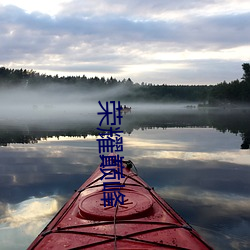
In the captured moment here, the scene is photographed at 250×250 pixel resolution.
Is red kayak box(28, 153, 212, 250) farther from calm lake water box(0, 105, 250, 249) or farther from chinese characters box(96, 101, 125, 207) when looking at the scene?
calm lake water box(0, 105, 250, 249)

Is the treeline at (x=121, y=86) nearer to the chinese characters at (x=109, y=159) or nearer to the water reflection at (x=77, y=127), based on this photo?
the water reflection at (x=77, y=127)

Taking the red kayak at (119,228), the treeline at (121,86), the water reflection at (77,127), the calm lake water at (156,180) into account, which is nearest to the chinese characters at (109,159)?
the red kayak at (119,228)

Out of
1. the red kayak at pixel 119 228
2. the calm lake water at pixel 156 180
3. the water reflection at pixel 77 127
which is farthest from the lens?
the water reflection at pixel 77 127

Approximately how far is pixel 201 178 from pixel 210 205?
304 centimetres

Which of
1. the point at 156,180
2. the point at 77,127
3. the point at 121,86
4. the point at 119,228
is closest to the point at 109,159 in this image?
the point at 119,228

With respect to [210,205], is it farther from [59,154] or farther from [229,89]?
[229,89]

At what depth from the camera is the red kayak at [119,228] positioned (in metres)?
4.37

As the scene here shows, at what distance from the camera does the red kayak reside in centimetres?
437

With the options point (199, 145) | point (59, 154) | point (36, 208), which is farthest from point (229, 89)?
point (36, 208)

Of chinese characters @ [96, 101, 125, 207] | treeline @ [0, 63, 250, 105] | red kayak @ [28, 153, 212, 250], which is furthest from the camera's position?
treeline @ [0, 63, 250, 105]

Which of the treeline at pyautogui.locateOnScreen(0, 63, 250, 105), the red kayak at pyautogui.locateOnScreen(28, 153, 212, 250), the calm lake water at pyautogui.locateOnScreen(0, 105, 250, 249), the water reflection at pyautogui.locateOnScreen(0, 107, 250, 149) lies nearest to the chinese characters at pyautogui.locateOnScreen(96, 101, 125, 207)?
the red kayak at pyautogui.locateOnScreen(28, 153, 212, 250)

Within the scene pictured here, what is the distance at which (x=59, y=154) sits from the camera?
16.7m

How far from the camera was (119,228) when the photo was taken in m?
4.77

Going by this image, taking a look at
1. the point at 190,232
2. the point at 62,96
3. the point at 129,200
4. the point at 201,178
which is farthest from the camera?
the point at 62,96
